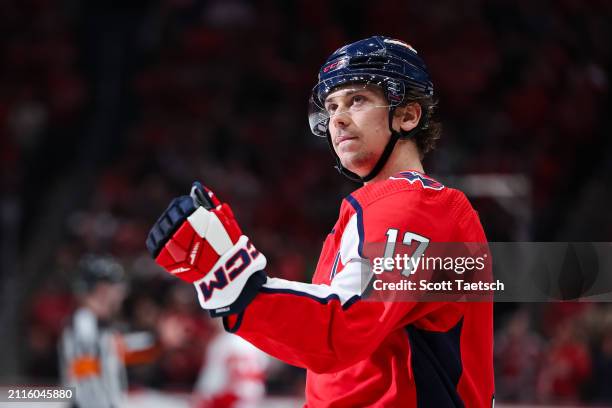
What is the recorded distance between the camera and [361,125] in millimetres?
1963

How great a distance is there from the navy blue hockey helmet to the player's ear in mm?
23

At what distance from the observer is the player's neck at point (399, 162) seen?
79.5 inches

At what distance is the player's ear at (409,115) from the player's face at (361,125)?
0.06 meters

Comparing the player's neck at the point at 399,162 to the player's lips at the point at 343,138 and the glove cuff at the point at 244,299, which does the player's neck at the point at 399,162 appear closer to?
the player's lips at the point at 343,138

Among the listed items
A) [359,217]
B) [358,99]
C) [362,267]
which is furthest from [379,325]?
[358,99]

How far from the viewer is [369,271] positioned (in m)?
1.69

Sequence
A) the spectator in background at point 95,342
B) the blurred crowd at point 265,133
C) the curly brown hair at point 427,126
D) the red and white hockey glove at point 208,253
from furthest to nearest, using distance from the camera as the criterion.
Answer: the blurred crowd at point 265,133
the spectator in background at point 95,342
the curly brown hair at point 427,126
the red and white hockey glove at point 208,253

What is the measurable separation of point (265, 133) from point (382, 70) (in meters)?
7.52

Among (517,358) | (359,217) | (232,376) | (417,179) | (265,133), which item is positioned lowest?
(359,217)

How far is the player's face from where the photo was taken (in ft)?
6.46

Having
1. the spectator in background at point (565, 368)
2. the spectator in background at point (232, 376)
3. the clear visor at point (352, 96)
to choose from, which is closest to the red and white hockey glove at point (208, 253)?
the clear visor at point (352, 96)

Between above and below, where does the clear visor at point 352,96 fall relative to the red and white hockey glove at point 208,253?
above

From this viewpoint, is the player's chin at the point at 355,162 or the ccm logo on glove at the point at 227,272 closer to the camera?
the ccm logo on glove at the point at 227,272

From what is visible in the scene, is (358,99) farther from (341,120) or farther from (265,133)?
(265,133)
